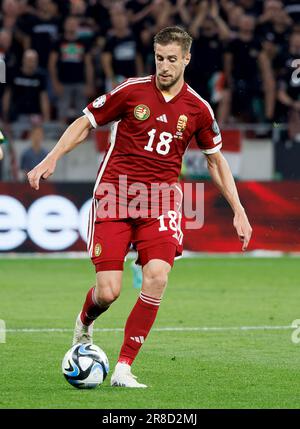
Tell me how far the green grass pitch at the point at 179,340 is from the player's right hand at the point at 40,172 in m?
1.40

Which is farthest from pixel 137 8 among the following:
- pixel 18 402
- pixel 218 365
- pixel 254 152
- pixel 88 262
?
pixel 18 402

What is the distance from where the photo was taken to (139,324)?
8164mm

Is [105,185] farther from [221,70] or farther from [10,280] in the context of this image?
[221,70]

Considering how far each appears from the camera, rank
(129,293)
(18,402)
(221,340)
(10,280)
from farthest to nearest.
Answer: (10,280)
(129,293)
(221,340)
(18,402)

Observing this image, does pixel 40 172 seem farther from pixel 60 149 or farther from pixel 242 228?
pixel 242 228

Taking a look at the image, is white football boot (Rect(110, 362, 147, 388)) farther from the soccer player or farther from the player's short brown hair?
the player's short brown hair

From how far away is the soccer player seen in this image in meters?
8.16

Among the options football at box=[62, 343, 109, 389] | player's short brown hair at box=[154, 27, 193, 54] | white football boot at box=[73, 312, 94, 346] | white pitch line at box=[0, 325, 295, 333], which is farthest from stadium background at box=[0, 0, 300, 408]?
player's short brown hair at box=[154, 27, 193, 54]

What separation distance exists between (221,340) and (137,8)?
12.0 m

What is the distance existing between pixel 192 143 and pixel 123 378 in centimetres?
1139

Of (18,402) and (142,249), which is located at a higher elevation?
(142,249)

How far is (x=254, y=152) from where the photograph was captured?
1945cm

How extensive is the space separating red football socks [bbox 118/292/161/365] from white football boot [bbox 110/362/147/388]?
0.13 meters

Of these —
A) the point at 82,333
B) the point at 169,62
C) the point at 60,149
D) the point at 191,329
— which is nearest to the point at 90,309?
the point at 82,333
